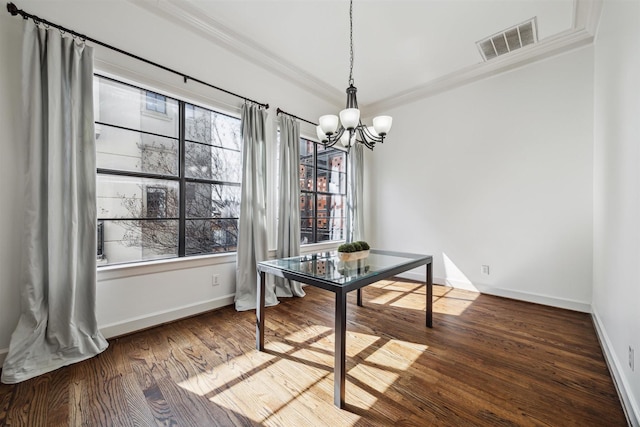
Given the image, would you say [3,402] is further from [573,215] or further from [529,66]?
[529,66]

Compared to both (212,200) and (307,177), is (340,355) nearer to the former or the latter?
(212,200)

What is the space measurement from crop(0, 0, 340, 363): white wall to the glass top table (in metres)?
1.09

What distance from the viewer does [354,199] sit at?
179 inches

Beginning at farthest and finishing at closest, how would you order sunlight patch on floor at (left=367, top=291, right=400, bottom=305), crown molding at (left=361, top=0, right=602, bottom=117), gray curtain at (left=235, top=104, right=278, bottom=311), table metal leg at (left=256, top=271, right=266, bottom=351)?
sunlight patch on floor at (left=367, top=291, right=400, bottom=305), gray curtain at (left=235, top=104, right=278, bottom=311), crown molding at (left=361, top=0, right=602, bottom=117), table metal leg at (left=256, top=271, right=266, bottom=351)

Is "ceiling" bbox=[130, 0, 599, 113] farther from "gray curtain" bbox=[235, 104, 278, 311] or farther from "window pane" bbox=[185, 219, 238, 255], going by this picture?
"window pane" bbox=[185, 219, 238, 255]

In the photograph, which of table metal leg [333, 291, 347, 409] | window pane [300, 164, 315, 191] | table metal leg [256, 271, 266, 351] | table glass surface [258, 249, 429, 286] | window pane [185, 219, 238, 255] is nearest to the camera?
table metal leg [333, 291, 347, 409]

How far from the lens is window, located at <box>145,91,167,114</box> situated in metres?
2.64

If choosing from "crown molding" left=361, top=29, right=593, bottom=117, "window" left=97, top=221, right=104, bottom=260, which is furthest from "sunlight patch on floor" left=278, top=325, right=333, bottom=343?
"crown molding" left=361, top=29, right=593, bottom=117

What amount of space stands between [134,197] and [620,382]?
3.97 meters

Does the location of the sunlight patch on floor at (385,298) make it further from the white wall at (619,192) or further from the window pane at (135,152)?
the window pane at (135,152)

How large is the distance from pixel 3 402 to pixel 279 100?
142 inches

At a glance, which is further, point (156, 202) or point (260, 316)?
point (156, 202)

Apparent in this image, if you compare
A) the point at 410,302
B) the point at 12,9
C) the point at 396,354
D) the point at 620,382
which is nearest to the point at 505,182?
the point at 410,302

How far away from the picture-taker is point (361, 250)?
94.9 inches
